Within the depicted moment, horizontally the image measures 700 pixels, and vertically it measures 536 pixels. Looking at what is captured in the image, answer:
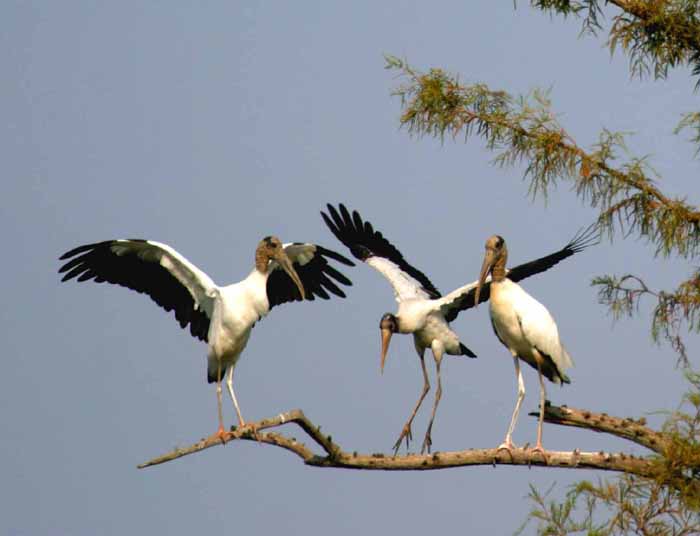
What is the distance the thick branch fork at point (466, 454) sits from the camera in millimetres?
9086

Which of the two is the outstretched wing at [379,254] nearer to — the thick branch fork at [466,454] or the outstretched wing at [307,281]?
the outstretched wing at [307,281]

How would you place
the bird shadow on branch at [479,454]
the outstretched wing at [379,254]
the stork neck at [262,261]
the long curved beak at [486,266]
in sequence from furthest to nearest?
the outstretched wing at [379,254]
the stork neck at [262,261]
the long curved beak at [486,266]
the bird shadow on branch at [479,454]

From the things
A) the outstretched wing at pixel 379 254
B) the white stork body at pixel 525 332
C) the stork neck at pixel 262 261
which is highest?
the outstretched wing at pixel 379 254

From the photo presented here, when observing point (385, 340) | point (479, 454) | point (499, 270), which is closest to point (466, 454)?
point (479, 454)

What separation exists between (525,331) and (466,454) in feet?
3.21

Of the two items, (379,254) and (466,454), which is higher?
(379,254)

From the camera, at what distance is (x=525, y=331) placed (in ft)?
32.1

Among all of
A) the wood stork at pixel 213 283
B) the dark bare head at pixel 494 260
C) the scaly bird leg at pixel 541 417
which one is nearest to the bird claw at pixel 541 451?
the scaly bird leg at pixel 541 417

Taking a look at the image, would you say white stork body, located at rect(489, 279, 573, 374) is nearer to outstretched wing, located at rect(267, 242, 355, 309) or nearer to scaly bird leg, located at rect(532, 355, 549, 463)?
scaly bird leg, located at rect(532, 355, 549, 463)

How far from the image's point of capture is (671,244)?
10.0 metres

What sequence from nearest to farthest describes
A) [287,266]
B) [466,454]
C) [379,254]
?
[466,454] < [287,266] < [379,254]

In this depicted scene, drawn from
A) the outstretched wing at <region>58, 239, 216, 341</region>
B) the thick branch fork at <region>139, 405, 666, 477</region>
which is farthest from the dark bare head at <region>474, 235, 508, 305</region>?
the outstretched wing at <region>58, 239, 216, 341</region>

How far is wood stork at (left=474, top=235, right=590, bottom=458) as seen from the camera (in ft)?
32.1

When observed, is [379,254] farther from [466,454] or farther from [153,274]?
[466,454]
